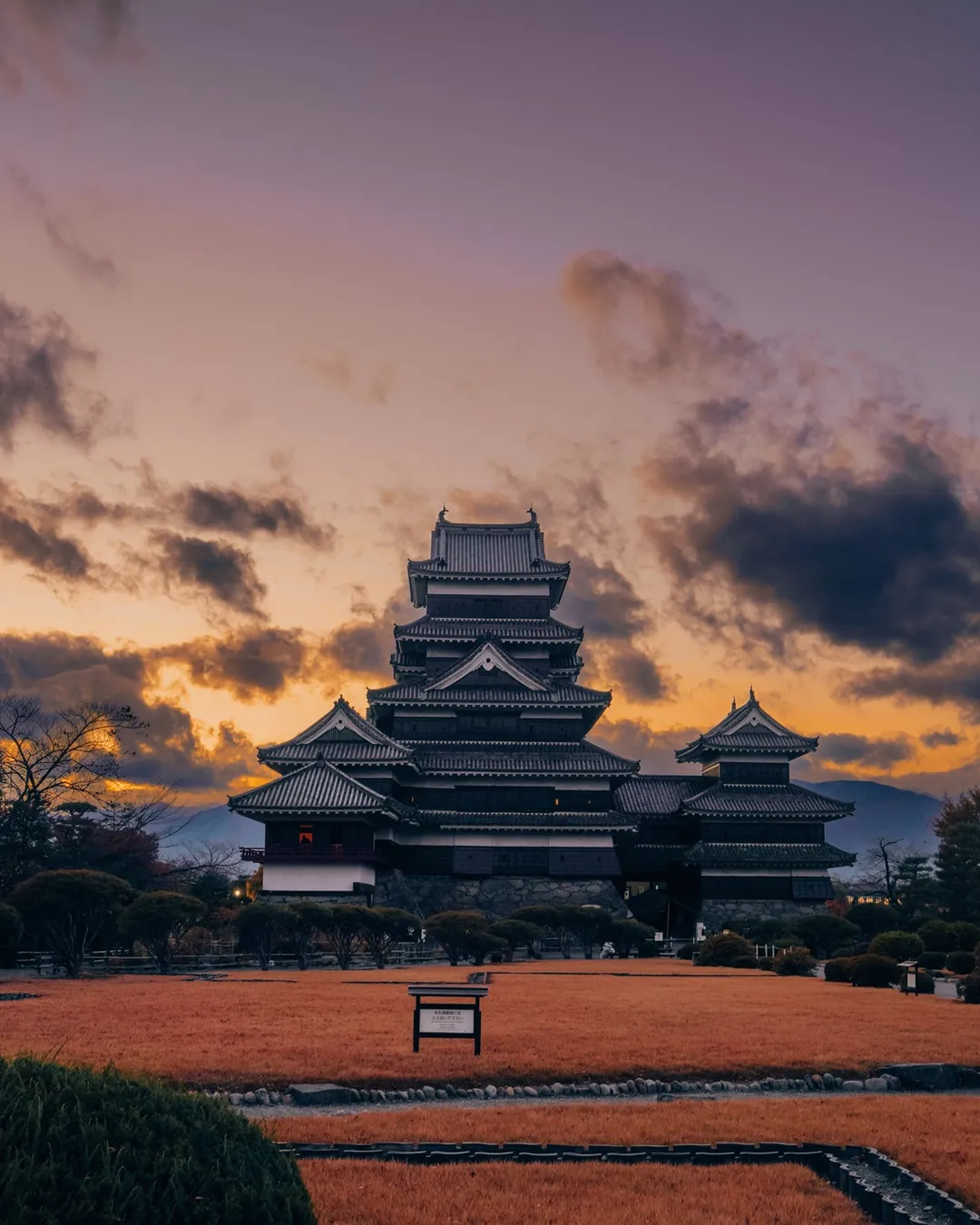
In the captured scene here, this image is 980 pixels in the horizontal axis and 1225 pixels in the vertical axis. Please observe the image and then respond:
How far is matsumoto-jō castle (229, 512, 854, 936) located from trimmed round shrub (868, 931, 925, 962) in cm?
2067

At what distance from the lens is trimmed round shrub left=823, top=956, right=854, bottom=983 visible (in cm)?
3725

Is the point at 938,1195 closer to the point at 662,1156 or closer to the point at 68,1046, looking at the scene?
the point at 662,1156

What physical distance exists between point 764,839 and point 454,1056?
52.1 metres

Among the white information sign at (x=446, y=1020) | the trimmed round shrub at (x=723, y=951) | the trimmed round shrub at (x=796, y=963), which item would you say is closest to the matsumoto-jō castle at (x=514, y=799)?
the trimmed round shrub at (x=723, y=951)

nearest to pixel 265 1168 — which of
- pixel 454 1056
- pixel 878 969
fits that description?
pixel 454 1056

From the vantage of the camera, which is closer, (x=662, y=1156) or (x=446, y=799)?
(x=662, y=1156)

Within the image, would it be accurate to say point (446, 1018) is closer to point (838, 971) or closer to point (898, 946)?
point (838, 971)

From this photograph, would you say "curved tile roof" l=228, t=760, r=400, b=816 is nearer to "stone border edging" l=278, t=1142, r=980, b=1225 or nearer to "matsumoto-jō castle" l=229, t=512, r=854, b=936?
"matsumoto-jō castle" l=229, t=512, r=854, b=936

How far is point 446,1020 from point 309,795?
3873 centimetres

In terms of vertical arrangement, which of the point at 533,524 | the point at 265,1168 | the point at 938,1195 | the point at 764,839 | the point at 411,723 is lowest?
the point at 938,1195

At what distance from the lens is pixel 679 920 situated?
67.4 meters

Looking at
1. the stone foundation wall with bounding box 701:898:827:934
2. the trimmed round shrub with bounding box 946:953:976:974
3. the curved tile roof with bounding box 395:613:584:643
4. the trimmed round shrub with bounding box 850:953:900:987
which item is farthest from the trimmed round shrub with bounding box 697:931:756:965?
the curved tile roof with bounding box 395:613:584:643

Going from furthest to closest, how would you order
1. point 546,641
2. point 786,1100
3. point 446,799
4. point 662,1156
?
point 546,641
point 446,799
point 786,1100
point 662,1156

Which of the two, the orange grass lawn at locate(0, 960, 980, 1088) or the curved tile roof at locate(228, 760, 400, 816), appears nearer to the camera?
the orange grass lawn at locate(0, 960, 980, 1088)
